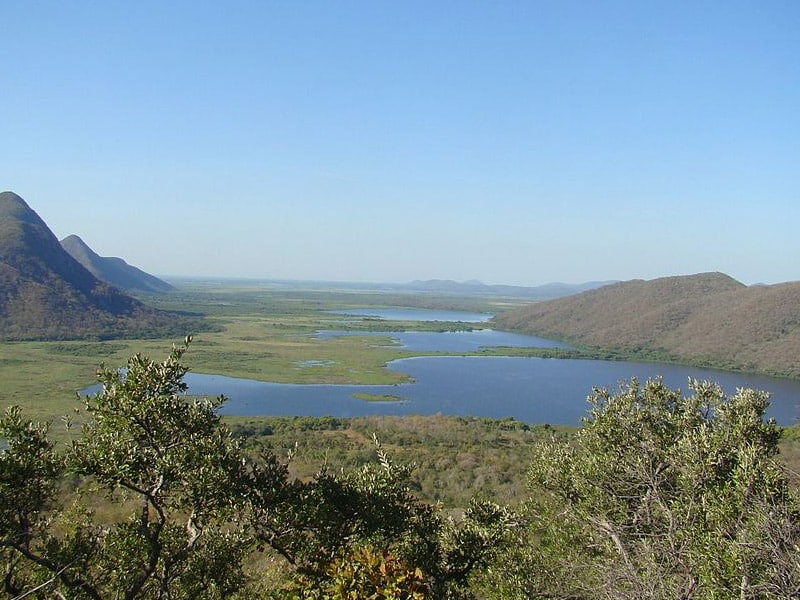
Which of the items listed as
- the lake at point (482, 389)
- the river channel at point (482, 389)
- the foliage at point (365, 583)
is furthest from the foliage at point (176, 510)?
the lake at point (482, 389)

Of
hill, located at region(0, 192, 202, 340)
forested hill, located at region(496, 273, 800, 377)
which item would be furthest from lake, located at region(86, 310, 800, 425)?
hill, located at region(0, 192, 202, 340)

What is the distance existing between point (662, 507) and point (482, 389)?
5678 centimetres

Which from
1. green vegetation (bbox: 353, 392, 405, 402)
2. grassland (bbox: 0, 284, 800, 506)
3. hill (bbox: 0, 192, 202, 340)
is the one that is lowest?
green vegetation (bbox: 353, 392, 405, 402)

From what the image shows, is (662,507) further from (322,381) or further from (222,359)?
(222,359)

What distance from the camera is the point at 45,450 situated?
7730 mm

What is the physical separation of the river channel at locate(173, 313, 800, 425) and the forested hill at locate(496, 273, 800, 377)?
9254 millimetres

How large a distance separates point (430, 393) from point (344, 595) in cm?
5677

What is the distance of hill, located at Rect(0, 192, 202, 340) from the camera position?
9219 cm

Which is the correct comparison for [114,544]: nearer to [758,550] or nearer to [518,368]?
[758,550]

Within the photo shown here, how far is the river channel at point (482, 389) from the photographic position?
5447 centimetres

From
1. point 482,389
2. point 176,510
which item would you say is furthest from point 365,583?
point 482,389

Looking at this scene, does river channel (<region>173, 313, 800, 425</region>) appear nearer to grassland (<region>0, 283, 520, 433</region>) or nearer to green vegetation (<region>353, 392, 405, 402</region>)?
green vegetation (<region>353, 392, 405, 402</region>)

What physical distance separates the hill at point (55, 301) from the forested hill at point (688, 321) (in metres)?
83.8

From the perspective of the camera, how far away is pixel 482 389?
6575 cm
